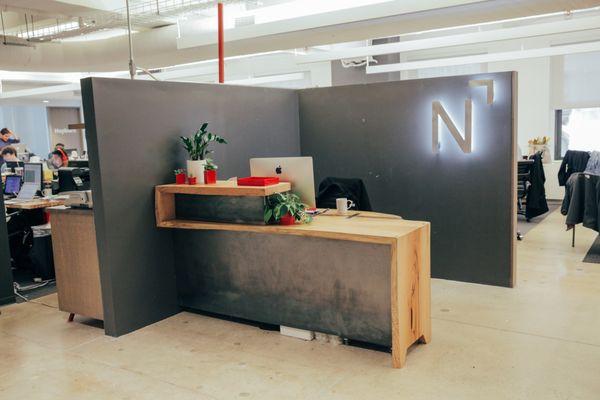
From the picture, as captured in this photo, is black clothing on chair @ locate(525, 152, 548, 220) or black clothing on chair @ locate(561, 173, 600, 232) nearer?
black clothing on chair @ locate(561, 173, 600, 232)

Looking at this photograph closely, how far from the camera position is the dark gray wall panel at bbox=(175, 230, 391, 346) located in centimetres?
339

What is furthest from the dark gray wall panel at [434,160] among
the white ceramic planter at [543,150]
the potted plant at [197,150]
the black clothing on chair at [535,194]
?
the white ceramic planter at [543,150]

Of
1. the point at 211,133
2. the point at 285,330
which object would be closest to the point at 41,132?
the point at 211,133

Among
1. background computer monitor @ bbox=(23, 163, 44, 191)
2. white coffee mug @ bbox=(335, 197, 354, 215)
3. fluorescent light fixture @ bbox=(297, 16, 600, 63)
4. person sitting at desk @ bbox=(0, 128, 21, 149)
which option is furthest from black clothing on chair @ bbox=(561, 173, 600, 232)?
person sitting at desk @ bbox=(0, 128, 21, 149)

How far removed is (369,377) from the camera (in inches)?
122

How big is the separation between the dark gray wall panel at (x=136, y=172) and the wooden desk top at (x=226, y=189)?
193 mm

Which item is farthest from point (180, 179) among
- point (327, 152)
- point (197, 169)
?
point (327, 152)

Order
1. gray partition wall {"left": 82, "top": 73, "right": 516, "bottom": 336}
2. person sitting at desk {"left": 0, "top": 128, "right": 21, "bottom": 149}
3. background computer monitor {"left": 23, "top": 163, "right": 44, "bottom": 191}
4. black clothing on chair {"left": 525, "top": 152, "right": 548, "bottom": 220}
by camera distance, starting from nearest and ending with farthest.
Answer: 1. gray partition wall {"left": 82, "top": 73, "right": 516, "bottom": 336}
2. background computer monitor {"left": 23, "top": 163, "right": 44, "bottom": 191}
3. black clothing on chair {"left": 525, "top": 152, "right": 548, "bottom": 220}
4. person sitting at desk {"left": 0, "top": 128, "right": 21, "bottom": 149}

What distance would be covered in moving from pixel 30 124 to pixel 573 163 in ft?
45.8

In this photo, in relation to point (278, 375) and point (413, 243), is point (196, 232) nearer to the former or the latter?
point (278, 375)

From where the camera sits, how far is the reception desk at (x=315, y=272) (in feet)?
10.8

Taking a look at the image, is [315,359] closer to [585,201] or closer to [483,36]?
[585,201]

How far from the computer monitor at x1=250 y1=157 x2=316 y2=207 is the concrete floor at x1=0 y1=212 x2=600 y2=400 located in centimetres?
101

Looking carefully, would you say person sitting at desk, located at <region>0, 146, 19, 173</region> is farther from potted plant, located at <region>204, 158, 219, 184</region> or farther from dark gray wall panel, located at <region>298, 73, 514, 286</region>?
potted plant, located at <region>204, 158, 219, 184</region>
